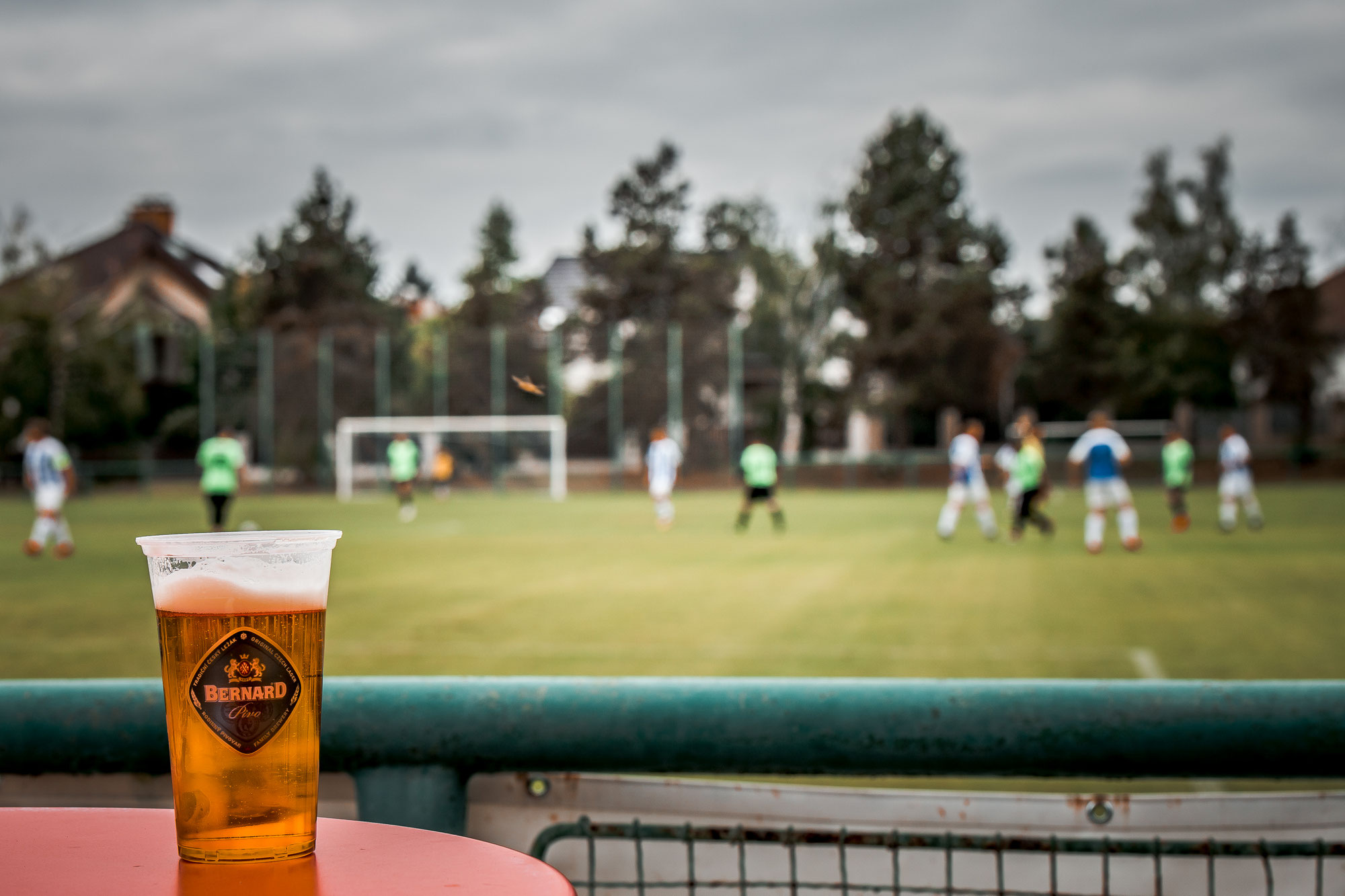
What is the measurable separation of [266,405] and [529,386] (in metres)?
40.6

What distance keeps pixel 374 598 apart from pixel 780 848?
38.5 feet

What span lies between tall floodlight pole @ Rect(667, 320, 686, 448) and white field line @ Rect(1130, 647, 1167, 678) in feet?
98.2

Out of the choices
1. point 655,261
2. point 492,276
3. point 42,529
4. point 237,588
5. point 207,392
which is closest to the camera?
point 237,588

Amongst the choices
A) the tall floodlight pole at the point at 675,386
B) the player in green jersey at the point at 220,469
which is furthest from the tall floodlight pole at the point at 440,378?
the player in green jersey at the point at 220,469

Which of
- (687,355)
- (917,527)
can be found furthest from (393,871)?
(687,355)

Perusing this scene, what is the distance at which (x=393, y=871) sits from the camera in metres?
1.00

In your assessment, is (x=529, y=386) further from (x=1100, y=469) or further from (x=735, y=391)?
(x=735, y=391)

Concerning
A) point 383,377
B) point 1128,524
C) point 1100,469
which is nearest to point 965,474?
point 1128,524

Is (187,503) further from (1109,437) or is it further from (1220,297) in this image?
(1220,297)

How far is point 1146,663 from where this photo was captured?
848 cm

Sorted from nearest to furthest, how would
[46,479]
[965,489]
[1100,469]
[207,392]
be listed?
[1100,469] < [46,479] < [965,489] < [207,392]

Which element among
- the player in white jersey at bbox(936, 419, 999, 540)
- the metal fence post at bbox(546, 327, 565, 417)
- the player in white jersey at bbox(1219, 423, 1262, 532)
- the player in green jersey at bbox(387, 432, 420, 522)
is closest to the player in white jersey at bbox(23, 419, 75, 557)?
the player in green jersey at bbox(387, 432, 420, 522)

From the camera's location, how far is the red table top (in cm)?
96

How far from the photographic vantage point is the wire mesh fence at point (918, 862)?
1532mm
